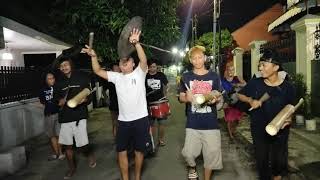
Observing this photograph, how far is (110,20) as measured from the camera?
27.8ft

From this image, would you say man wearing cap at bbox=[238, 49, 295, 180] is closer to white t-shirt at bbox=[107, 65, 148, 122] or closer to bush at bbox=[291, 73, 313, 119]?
white t-shirt at bbox=[107, 65, 148, 122]

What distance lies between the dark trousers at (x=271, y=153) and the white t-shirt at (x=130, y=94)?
64.8 inches

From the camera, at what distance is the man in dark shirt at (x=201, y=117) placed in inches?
201

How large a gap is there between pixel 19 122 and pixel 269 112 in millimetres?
7003

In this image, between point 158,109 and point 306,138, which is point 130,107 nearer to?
point 158,109

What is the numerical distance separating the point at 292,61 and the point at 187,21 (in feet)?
131

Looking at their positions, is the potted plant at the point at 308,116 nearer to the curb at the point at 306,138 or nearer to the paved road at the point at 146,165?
the curb at the point at 306,138

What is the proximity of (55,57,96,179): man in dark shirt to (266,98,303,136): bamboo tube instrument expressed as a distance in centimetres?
313

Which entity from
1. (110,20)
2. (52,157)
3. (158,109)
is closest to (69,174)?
(52,157)

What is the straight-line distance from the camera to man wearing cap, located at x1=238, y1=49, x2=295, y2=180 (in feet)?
14.9

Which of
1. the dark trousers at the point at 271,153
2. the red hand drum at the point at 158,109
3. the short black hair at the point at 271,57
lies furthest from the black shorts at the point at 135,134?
the red hand drum at the point at 158,109

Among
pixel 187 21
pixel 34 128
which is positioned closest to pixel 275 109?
pixel 34 128

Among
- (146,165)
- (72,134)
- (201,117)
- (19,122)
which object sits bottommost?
(146,165)

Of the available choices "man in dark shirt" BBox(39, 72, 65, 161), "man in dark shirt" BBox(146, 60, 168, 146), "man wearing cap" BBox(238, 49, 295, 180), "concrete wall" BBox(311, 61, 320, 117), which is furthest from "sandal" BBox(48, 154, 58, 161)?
"concrete wall" BBox(311, 61, 320, 117)
